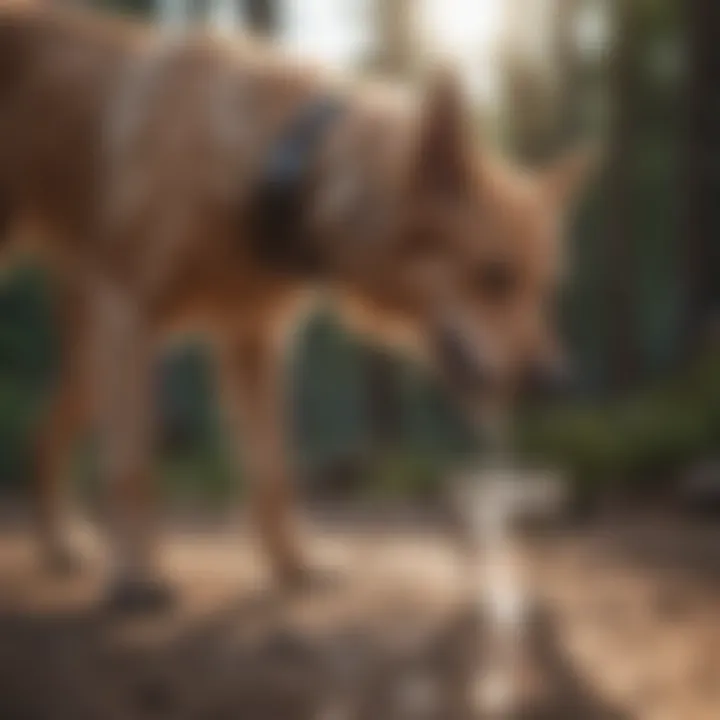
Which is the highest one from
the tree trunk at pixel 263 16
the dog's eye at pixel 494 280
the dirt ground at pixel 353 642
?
the tree trunk at pixel 263 16

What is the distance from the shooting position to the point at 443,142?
34.9 inches

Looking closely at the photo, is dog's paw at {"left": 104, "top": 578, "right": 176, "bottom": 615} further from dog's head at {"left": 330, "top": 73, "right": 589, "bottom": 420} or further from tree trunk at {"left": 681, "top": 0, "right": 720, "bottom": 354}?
tree trunk at {"left": 681, "top": 0, "right": 720, "bottom": 354}

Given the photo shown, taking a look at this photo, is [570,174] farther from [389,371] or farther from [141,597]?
[141,597]

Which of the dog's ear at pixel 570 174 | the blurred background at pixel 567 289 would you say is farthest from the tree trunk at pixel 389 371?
the dog's ear at pixel 570 174

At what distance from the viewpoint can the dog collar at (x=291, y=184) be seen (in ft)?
2.94

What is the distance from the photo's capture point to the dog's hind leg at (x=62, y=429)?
0.90 meters

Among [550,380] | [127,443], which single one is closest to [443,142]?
[550,380]

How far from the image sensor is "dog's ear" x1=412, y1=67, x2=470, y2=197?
2.89 ft

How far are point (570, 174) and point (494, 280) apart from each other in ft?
0.28

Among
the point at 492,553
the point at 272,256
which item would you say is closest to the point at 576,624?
the point at 492,553

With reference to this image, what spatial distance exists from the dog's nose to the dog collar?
0.15m

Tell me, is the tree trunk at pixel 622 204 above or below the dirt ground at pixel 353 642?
above

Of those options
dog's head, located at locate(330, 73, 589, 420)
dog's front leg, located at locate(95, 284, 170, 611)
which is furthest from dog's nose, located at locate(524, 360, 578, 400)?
dog's front leg, located at locate(95, 284, 170, 611)

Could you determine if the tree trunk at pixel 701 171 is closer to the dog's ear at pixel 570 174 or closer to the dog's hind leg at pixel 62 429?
the dog's ear at pixel 570 174
